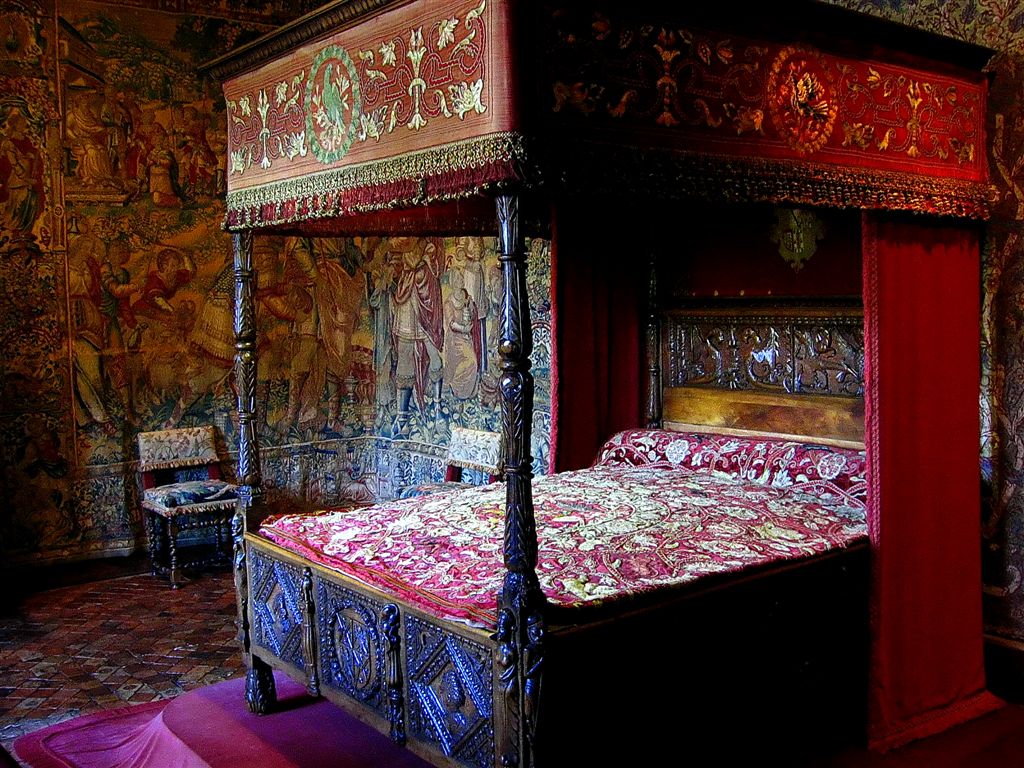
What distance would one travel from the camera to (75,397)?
8.21m

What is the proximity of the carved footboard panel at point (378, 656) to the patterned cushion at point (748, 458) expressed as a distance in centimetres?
249

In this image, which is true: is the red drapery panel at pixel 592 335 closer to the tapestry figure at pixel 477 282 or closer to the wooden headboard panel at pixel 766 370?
the wooden headboard panel at pixel 766 370

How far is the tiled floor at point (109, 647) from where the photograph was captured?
536cm

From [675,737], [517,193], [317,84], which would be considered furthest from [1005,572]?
[317,84]

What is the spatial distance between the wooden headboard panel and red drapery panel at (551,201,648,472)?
25 cm

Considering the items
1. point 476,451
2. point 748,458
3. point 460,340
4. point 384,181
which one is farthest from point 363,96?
point 460,340

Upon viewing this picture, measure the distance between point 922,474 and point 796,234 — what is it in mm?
1775

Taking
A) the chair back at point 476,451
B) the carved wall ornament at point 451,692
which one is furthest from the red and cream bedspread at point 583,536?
the chair back at point 476,451

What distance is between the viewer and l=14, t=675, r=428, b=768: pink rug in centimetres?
439

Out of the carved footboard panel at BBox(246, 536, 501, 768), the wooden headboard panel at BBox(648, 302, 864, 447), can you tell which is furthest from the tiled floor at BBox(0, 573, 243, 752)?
the wooden headboard panel at BBox(648, 302, 864, 447)

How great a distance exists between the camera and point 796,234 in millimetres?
5820

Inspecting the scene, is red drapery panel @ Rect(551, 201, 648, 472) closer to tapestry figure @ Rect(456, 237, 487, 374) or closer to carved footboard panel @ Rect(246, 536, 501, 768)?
tapestry figure @ Rect(456, 237, 487, 374)

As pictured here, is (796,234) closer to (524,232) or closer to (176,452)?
(524,232)

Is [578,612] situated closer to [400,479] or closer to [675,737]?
[675,737]
